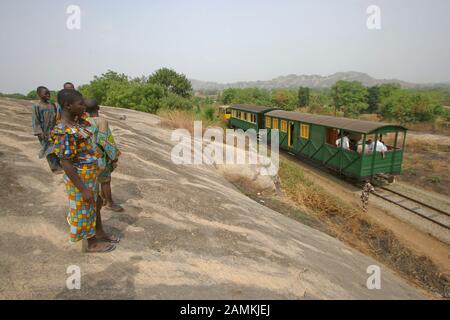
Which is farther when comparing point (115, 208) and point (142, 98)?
point (142, 98)

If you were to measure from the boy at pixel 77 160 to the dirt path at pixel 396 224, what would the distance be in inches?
317

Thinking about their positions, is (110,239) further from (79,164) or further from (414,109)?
(414,109)

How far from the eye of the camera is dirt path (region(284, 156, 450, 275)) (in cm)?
713

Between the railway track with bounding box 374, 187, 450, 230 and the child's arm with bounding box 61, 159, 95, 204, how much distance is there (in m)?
10.1

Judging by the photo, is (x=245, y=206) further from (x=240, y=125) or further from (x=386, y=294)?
(x=240, y=125)

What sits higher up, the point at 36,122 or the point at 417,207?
the point at 36,122

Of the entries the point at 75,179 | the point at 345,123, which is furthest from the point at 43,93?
the point at 345,123

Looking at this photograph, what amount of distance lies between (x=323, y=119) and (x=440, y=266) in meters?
8.28

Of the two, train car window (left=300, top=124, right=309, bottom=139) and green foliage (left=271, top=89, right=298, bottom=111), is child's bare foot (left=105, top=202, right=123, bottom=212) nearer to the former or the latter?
train car window (left=300, top=124, right=309, bottom=139)

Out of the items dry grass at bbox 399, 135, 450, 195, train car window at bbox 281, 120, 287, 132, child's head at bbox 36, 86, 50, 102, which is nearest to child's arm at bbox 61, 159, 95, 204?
child's head at bbox 36, 86, 50, 102

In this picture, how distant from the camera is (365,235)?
7633 millimetres

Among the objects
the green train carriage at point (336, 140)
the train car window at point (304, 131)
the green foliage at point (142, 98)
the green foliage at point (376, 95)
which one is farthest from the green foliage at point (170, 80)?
the green foliage at point (376, 95)

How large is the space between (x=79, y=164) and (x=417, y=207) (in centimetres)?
1118

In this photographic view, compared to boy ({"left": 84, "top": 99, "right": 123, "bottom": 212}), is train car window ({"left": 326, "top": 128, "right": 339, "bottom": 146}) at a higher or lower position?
lower
